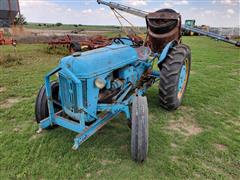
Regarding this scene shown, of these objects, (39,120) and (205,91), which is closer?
(39,120)

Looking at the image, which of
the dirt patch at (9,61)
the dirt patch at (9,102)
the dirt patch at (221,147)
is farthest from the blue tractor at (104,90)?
the dirt patch at (9,61)

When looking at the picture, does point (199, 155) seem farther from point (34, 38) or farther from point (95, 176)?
point (34, 38)

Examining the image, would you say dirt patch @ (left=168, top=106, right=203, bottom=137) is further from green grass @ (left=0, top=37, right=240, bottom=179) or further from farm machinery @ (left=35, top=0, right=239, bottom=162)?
farm machinery @ (left=35, top=0, right=239, bottom=162)

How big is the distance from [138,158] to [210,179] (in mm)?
875

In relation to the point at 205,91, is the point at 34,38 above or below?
above

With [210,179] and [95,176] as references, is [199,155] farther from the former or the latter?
[95,176]

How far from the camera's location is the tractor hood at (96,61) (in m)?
2.46

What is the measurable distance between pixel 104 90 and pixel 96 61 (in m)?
0.51

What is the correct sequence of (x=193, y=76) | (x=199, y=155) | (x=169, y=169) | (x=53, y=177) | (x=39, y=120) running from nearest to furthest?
(x=53, y=177) → (x=169, y=169) → (x=199, y=155) → (x=39, y=120) → (x=193, y=76)

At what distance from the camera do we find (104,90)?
117 inches

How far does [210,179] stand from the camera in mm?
2365

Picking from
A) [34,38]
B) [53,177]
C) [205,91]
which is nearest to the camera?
[53,177]

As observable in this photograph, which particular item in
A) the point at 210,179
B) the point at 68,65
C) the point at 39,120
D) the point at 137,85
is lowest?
the point at 210,179

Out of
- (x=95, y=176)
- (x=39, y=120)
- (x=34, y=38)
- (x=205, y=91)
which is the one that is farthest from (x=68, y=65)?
(x=34, y=38)
